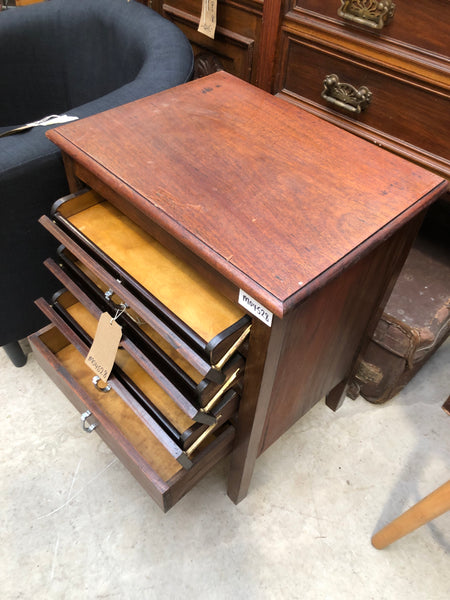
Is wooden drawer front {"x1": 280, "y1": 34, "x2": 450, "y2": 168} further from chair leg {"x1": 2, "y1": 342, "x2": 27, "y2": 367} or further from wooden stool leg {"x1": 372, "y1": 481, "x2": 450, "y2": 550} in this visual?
chair leg {"x1": 2, "y1": 342, "x2": 27, "y2": 367}

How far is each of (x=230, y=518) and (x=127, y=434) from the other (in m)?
0.30

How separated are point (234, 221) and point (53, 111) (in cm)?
96

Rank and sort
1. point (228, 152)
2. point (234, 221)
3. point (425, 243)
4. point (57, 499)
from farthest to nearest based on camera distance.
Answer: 1. point (425, 243)
2. point (57, 499)
3. point (228, 152)
4. point (234, 221)

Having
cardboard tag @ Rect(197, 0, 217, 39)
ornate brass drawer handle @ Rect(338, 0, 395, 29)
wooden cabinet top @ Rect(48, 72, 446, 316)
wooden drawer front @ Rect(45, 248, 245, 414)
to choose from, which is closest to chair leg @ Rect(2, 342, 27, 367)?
wooden drawer front @ Rect(45, 248, 245, 414)

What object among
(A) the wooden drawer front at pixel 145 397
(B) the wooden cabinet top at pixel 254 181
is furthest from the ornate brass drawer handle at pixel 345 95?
(A) the wooden drawer front at pixel 145 397

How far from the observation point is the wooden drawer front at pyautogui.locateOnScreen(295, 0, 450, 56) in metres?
0.73

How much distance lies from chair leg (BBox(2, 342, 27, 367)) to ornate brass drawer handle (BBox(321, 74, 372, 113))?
82cm

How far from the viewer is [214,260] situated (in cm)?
57

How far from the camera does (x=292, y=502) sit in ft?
3.16

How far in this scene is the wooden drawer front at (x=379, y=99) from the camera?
81 centimetres

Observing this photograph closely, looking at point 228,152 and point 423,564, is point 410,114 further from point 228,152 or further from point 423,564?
point 423,564

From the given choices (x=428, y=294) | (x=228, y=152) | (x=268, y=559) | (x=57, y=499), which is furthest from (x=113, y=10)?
(x=268, y=559)

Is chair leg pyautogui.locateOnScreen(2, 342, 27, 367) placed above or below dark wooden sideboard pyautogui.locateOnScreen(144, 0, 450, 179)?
below

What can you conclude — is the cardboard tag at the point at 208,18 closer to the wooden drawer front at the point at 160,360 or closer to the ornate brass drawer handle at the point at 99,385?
the wooden drawer front at the point at 160,360
